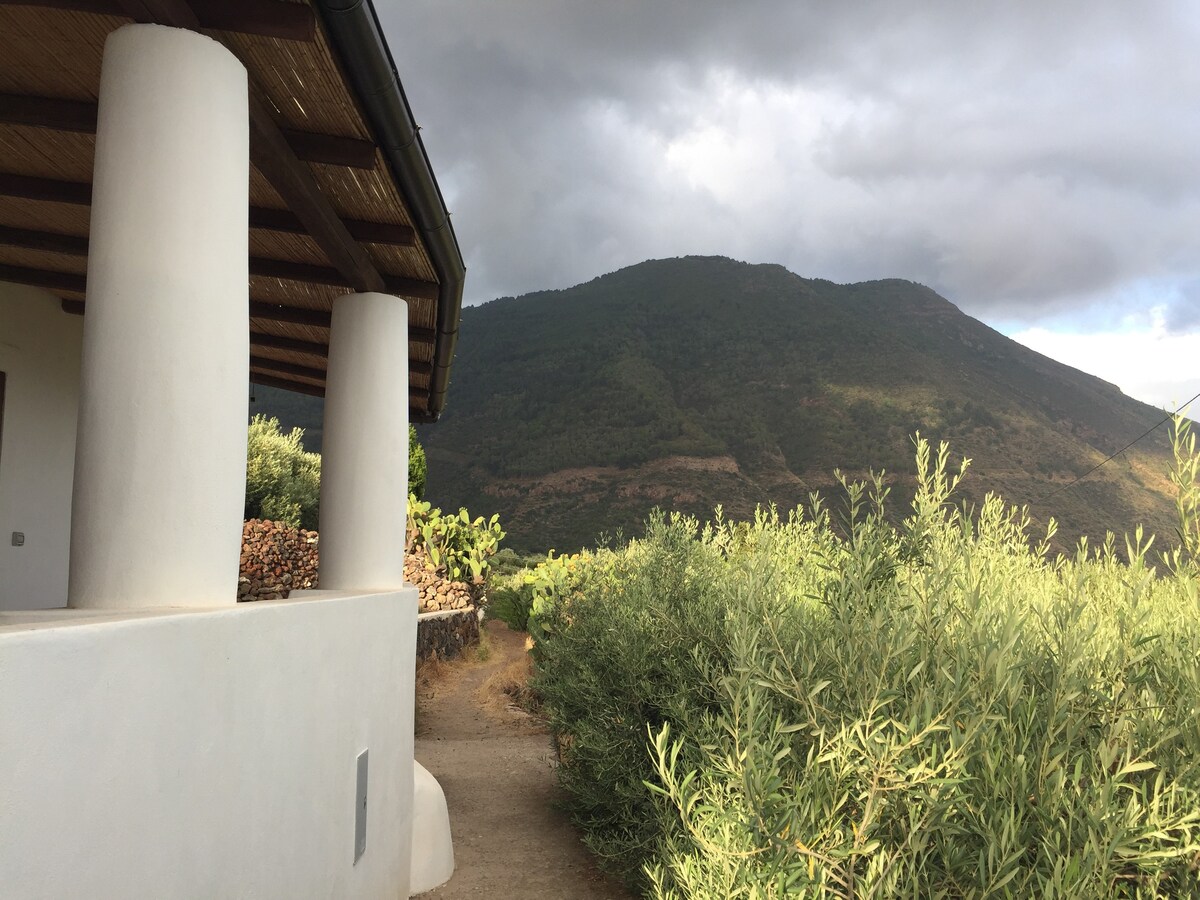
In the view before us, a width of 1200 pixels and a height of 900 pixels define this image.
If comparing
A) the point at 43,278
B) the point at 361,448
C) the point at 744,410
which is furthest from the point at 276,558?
the point at 744,410

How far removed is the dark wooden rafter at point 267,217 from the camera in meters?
4.49

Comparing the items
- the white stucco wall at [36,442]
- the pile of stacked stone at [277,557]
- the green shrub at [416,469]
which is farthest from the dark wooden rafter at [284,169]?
the green shrub at [416,469]

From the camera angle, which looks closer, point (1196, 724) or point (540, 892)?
point (1196, 724)

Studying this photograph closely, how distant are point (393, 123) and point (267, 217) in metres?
1.53

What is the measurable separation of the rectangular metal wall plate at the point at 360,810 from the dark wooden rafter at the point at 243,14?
10.1ft

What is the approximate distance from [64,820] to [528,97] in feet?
178

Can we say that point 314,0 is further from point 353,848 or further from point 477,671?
point 477,671

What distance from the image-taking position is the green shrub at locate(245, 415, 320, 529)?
14.8 meters

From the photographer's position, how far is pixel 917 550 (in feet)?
11.3

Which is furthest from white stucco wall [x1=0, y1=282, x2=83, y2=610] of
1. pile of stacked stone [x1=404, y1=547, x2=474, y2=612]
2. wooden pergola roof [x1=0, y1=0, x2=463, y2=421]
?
pile of stacked stone [x1=404, y1=547, x2=474, y2=612]

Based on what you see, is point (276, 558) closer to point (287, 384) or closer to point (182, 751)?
point (287, 384)

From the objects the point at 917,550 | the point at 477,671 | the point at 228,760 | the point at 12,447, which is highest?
the point at 12,447

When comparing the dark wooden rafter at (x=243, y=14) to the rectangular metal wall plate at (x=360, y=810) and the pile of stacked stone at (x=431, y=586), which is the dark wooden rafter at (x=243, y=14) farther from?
the pile of stacked stone at (x=431, y=586)

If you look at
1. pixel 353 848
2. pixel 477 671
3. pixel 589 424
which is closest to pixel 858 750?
pixel 353 848
